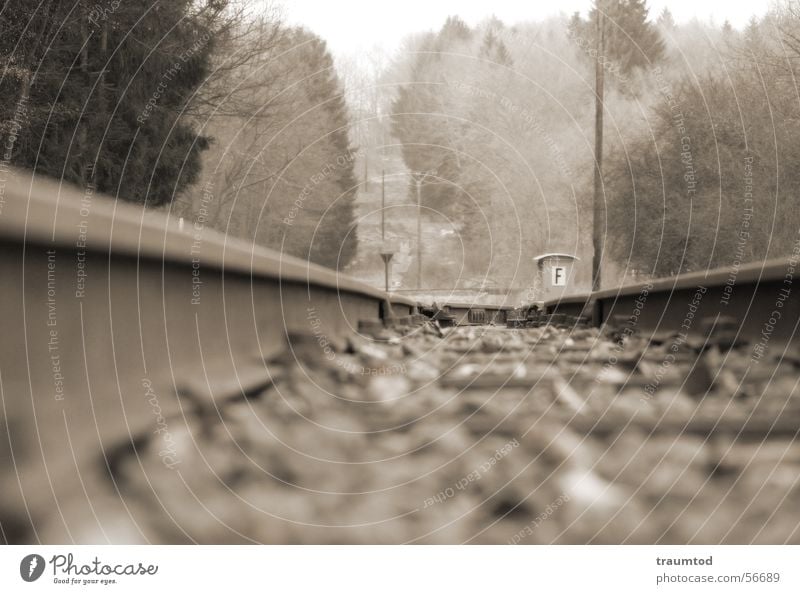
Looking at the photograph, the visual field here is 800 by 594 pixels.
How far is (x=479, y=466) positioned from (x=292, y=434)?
1.12 ft

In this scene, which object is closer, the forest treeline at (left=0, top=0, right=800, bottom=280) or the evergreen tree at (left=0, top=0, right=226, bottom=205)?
the forest treeline at (left=0, top=0, right=800, bottom=280)

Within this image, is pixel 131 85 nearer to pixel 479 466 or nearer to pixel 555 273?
pixel 555 273

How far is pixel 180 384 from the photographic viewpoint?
1451 mm

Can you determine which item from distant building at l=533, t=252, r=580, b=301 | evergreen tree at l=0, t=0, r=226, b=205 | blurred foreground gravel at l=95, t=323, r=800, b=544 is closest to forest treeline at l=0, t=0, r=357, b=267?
evergreen tree at l=0, t=0, r=226, b=205

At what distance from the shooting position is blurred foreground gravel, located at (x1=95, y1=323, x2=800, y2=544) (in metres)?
0.87

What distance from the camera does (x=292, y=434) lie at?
1241 mm

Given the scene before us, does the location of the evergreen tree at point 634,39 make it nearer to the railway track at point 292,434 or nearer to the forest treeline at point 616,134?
the forest treeline at point 616,134

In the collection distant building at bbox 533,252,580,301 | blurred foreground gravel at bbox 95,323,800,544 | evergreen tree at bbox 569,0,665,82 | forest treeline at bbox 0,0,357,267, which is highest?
evergreen tree at bbox 569,0,665,82

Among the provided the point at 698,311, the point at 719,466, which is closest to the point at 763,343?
the point at 698,311

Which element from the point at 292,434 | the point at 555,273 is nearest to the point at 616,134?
the point at 555,273

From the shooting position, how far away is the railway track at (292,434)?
2.86ft

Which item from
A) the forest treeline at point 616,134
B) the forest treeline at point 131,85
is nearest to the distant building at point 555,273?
the forest treeline at point 616,134

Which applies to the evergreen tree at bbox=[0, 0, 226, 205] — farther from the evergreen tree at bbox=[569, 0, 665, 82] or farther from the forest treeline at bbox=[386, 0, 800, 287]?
the evergreen tree at bbox=[569, 0, 665, 82]

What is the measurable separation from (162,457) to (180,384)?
0.42m
